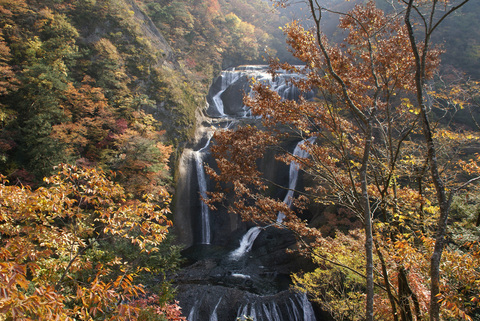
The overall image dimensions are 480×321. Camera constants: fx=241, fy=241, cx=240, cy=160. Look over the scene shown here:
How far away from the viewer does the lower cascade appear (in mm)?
9625

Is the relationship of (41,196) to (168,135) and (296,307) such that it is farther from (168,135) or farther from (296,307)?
(168,135)

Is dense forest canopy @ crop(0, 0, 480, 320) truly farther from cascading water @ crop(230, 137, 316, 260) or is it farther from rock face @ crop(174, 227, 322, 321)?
cascading water @ crop(230, 137, 316, 260)

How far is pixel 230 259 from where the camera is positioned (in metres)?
15.0

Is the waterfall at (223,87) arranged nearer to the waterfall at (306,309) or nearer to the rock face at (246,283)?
the rock face at (246,283)

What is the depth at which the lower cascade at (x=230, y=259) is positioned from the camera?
9.62 meters

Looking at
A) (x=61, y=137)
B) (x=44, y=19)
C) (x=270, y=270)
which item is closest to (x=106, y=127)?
(x=61, y=137)

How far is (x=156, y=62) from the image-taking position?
1897 centimetres

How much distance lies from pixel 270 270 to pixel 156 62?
1710cm

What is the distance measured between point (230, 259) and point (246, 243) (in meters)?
2.45

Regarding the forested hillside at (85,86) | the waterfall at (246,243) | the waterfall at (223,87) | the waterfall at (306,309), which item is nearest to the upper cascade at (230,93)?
the waterfall at (223,87)

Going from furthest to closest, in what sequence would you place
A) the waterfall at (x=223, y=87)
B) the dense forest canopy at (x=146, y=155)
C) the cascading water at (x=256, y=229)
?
the waterfall at (x=223, y=87) < the cascading water at (x=256, y=229) < the dense forest canopy at (x=146, y=155)

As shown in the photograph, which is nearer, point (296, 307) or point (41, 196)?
point (41, 196)

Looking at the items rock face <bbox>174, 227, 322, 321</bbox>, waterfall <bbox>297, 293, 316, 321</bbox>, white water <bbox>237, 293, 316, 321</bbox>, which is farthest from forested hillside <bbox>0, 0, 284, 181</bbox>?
waterfall <bbox>297, 293, 316, 321</bbox>

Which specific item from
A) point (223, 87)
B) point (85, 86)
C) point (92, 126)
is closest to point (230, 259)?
point (92, 126)
